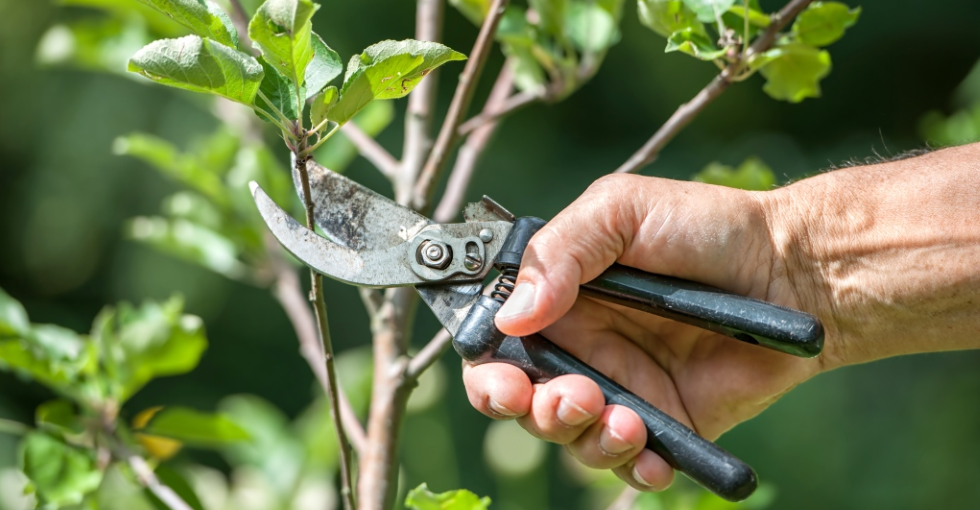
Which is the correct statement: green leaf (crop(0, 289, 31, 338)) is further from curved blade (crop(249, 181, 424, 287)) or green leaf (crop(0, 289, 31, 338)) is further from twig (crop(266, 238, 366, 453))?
curved blade (crop(249, 181, 424, 287))

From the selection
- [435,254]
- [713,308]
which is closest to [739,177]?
[713,308]

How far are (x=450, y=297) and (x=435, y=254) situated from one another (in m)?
0.05

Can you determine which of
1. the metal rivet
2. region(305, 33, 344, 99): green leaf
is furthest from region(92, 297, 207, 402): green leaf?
region(305, 33, 344, 99): green leaf

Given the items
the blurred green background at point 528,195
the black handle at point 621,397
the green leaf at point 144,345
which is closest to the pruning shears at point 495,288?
the black handle at point 621,397

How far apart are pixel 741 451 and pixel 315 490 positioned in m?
1.54

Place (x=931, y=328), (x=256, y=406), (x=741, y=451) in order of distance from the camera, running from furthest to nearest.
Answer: (x=741, y=451), (x=256, y=406), (x=931, y=328)

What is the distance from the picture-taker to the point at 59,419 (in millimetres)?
1067

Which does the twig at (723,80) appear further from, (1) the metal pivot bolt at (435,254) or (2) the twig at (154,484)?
(2) the twig at (154,484)

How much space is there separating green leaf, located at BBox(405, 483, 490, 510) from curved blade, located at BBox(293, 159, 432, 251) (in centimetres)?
26

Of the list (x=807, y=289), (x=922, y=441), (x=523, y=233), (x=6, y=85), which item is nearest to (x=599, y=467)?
(x=523, y=233)

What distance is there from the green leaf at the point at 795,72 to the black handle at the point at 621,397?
45 cm

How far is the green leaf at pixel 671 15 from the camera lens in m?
0.94

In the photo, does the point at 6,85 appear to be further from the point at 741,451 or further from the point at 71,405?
the point at 741,451

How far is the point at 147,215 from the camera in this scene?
8.85 feet
